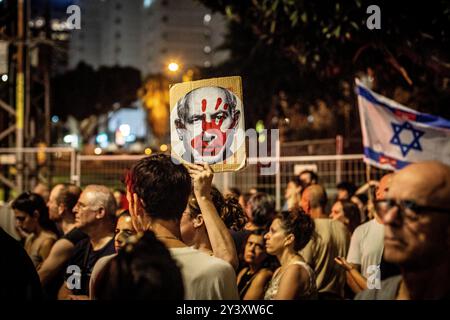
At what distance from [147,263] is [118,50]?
12826 centimetres

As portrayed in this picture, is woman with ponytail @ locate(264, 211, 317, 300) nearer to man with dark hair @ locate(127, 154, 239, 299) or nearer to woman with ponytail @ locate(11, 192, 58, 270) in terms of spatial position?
man with dark hair @ locate(127, 154, 239, 299)

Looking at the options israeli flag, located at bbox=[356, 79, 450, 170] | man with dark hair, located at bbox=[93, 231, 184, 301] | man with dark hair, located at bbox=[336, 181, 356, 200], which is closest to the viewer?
man with dark hair, located at bbox=[93, 231, 184, 301]

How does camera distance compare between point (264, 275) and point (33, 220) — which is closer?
point (264, 275)

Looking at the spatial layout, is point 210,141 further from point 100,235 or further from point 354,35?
point 354,35

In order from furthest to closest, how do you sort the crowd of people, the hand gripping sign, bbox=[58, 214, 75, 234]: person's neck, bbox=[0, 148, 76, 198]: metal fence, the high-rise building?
the high-rise building < bbox=[0, 148, 76, 198]: metal fence < bbox=[58, 214, 75, 234]: person's neck < the hand gripping sign < the crowd of people

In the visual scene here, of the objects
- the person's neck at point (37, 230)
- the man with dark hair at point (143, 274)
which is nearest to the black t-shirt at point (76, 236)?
the person's neck at point (37, 230)

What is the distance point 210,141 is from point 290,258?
1.37 m

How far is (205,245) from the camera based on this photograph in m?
4.80

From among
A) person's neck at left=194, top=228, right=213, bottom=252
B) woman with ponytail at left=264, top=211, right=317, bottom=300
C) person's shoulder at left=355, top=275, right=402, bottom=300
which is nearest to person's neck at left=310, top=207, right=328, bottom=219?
woman with ponytail at left=264, top=211, right=317, bottom=300

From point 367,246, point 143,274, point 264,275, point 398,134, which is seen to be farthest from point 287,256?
point 398,134

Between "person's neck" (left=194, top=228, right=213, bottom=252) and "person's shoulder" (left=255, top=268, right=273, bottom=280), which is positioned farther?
"person's shoulder" (left=255, top=268, right=273, bottom=280)

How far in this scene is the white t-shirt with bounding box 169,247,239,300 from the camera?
3.21 meters

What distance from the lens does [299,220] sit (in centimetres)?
543

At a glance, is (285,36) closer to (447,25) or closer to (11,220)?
(447,25)
